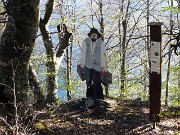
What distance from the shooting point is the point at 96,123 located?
A: 6.64 m

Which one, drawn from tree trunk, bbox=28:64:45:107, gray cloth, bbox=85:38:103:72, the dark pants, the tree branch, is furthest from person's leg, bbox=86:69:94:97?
the tree branch

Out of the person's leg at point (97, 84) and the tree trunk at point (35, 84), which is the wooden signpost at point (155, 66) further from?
the tree trunk at point (35, 84)

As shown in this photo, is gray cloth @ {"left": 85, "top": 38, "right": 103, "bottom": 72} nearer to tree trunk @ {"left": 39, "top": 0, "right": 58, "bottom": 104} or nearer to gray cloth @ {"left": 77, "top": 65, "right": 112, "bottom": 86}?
gray cloth @ {"left": 77, "top": 65, "right": 112, "bottom": 86}

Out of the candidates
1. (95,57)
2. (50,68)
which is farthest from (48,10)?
(95,57)

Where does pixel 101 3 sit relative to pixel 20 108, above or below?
above

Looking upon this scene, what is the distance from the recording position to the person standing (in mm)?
7449

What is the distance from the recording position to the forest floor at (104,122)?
608cm

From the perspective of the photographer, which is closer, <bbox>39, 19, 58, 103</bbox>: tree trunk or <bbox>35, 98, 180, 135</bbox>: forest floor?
<bbox>35, 98, 180, 135</bbox>: forest floor

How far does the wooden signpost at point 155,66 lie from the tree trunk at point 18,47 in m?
2.77

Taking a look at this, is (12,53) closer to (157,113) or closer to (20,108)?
(20,108)

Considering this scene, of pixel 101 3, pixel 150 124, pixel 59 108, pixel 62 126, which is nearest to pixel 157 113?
pixel 150 124

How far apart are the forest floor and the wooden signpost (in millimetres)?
232

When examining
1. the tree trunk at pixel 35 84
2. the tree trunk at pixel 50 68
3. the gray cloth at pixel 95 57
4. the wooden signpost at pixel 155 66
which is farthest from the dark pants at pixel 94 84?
the tree trunk at pixel 50 68

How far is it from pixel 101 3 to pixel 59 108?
11683 millimetres
